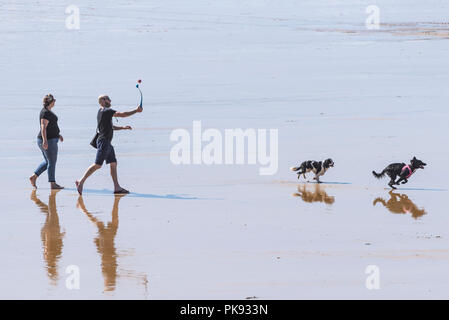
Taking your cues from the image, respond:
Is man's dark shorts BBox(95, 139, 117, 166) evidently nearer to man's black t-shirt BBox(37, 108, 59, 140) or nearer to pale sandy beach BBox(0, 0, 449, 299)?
pale sandy beach BBox(0, 0, 449, 299)

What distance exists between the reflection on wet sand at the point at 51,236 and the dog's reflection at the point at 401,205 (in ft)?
14.9

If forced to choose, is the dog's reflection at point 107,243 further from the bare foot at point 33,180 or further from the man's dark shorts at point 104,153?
the bare foot at point 33,180

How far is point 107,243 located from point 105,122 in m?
3.66

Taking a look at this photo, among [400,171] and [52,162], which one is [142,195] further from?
[400,171]

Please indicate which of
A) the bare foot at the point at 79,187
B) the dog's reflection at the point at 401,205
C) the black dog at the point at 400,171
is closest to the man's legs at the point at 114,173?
the bare foot at the point at 79,187

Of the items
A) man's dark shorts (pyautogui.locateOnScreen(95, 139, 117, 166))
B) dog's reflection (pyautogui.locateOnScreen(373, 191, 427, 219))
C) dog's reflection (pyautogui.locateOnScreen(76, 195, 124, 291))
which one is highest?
man's dark shorts (pyautogui.locateOnScreen(95, 139, 117, 166))

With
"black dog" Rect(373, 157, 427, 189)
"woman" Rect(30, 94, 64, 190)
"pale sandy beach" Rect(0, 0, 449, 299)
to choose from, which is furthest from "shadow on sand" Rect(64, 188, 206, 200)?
"black dog" Rect(373, 157, 427, 189)

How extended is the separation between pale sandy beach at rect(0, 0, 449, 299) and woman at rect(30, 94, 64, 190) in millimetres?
283

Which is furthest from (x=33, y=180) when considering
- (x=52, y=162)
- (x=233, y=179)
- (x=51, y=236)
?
(x=51, y=236)

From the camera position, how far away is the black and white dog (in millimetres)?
16359

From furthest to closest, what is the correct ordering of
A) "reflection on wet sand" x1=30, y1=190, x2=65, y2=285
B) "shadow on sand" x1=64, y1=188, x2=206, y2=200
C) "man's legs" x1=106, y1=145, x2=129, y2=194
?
"man's legs" x1=106, y1=145, x2=129, y2=194, "shadow on sand" x1=64, y1=188, x2=206, y2=200, "reflection on wet sand" x1=30, y1=190, x2=65, y2=285

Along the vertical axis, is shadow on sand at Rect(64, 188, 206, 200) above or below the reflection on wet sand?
above

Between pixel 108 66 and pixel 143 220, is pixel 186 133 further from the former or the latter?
pixel 108 66
